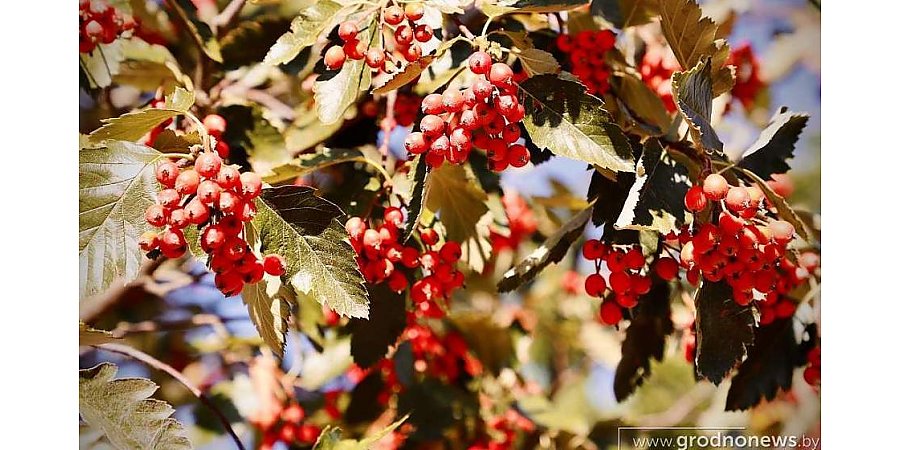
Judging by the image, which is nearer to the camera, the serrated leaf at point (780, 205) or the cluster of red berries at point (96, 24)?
the serrated leaf at point (780, 205)

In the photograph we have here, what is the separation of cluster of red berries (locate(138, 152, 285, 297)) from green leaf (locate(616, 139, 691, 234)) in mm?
282

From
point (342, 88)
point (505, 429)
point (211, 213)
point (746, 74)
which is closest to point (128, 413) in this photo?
point (211, 213)

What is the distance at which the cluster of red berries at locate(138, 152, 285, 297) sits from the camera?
564mm

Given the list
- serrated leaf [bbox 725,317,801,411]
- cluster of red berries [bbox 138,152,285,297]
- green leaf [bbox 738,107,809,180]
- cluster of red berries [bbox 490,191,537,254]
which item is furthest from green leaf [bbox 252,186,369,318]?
cluster of red berries [bbox 490,191,537,254]

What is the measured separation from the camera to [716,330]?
695 mm

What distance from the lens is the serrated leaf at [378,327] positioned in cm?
80

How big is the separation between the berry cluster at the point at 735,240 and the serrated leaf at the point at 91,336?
1.66ft

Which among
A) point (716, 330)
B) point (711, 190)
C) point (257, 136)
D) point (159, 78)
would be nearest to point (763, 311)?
point (716, 330)

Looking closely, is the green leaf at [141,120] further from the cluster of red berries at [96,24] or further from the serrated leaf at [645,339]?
the serrated leaf at [645,339]

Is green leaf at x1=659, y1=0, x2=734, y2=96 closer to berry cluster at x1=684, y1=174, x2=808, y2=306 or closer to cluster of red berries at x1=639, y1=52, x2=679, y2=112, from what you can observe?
berry cluster at x1=684, y1=174, x2=808, y2=306

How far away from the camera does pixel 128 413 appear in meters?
0.69

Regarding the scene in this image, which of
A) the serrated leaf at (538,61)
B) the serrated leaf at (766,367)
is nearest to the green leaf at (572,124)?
the serrated leaf at (538,61)

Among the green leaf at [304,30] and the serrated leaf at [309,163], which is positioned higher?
the green leaf at [304,30]

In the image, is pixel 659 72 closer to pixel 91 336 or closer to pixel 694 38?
pixel 694 38
